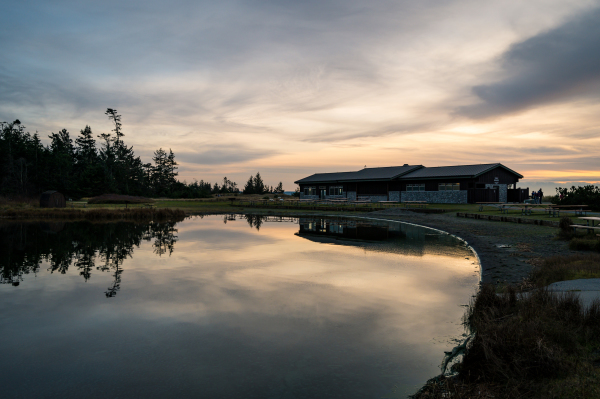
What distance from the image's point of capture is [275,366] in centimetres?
554

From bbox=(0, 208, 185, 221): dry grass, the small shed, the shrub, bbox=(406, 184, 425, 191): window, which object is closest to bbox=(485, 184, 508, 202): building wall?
bbox=(406, 184, 425, 191): window

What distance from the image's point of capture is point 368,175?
5747 cm

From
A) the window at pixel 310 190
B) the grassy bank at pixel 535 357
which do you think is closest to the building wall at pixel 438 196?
the window at pixel 310 190

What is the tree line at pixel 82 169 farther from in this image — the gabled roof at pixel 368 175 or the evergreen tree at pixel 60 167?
the gabled roof at pixel 368 175

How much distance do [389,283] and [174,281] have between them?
6360 mm

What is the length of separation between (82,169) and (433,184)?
68284 millimetres

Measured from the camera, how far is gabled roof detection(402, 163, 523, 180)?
45.0 meters

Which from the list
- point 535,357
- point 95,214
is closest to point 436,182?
point 95,214

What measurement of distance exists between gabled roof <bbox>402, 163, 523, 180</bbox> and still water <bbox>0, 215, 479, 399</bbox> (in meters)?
33.5

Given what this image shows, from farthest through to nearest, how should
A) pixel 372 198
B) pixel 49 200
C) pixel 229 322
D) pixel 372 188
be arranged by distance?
pixel 372 188 → pixel 372 198 → pixel 49 200 → pixel 229 322

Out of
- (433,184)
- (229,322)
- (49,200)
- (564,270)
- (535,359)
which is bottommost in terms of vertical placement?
(229,322)

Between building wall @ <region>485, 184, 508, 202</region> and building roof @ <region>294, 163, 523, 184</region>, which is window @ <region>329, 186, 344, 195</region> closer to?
building roof @ <region>294, 163, 523, 184</region>

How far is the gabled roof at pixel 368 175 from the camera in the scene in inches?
2106

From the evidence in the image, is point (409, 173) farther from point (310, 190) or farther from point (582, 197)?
point (582, 197)
